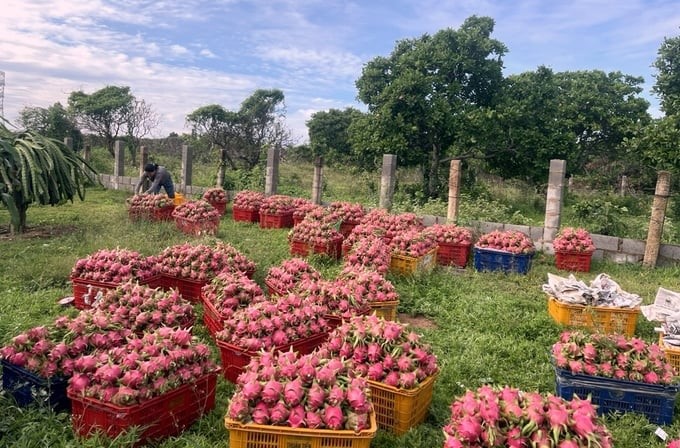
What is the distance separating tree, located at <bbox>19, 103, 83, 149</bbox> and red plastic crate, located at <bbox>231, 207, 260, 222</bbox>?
14571 millimetres

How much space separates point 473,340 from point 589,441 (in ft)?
7.91

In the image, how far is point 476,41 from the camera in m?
14.0

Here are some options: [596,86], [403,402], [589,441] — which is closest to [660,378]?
[589,441]

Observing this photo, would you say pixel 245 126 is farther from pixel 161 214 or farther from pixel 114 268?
pixel 114 268

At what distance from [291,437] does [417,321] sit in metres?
3.04

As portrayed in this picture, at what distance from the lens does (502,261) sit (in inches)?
287

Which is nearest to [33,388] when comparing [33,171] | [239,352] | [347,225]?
[239,352]

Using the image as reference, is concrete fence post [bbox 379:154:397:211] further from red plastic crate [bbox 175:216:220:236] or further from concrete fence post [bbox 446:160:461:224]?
red plastic crate [bbox 175:216:220:236]

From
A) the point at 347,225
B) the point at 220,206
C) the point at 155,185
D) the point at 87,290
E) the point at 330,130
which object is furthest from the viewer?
the point at 330,130

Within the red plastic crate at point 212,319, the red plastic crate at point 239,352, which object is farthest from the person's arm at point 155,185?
the red plastic crate at point 239,352

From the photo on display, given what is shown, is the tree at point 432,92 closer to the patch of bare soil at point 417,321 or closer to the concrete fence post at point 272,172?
the concrete fence post at point 272,172

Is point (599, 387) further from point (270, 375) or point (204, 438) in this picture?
point (204, 438)

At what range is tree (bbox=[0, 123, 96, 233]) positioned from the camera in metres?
8.06

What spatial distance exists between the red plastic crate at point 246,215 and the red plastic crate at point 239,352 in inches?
288
